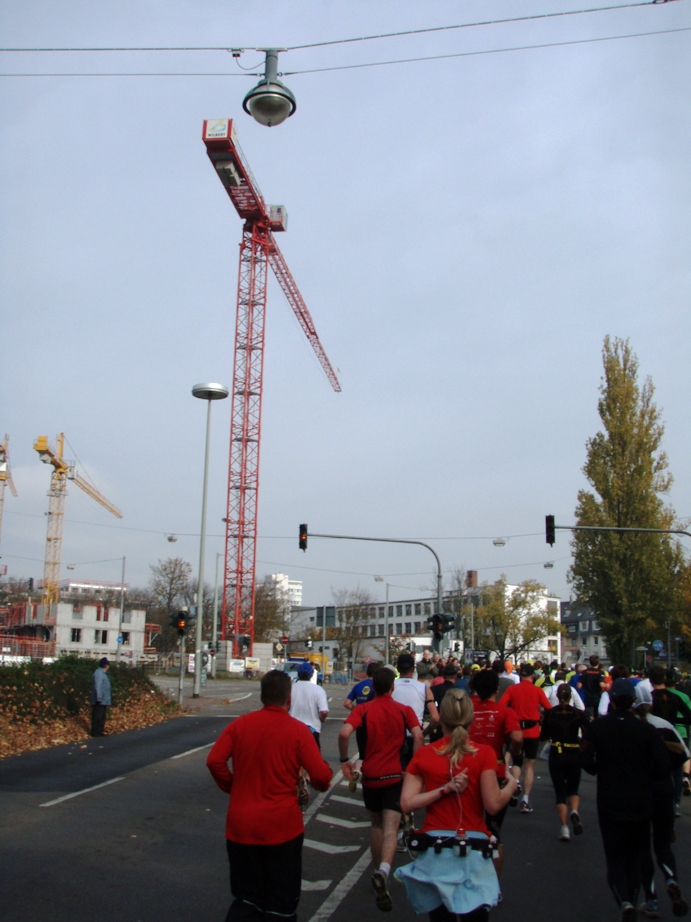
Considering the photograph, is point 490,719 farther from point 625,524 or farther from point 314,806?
point 625,524

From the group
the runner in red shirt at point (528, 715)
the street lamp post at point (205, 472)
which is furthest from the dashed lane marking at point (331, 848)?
the street lamp post at point (205, 472)

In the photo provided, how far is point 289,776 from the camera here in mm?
4754

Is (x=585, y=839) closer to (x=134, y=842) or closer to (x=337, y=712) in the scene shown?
(x=134, y=842)

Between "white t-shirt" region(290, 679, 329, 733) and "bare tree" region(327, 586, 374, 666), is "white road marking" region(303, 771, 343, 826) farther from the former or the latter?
"bare tree" region(327, 586, 374, 666)

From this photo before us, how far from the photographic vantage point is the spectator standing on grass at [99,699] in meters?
19.9

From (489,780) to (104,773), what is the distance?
11.0 metres

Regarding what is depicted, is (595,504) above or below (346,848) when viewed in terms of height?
above

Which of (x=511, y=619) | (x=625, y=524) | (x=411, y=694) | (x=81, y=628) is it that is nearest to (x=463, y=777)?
(x=411, y=694)

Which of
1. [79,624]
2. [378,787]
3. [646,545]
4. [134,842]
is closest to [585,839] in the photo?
[378,787]

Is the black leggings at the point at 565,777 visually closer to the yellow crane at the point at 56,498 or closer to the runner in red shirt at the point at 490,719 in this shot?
the runner in red shirt at the point at 490,719

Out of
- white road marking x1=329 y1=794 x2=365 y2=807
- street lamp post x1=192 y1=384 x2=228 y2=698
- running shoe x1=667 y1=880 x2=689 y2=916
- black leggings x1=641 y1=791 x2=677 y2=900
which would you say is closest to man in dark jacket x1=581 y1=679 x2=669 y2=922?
running shoe x1=667 y1=880 x2=689 y2=916

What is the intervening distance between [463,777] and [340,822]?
6389 mm

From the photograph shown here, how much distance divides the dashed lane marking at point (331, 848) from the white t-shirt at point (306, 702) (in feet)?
4.39

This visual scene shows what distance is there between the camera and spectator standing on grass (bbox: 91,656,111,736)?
19875 mm
